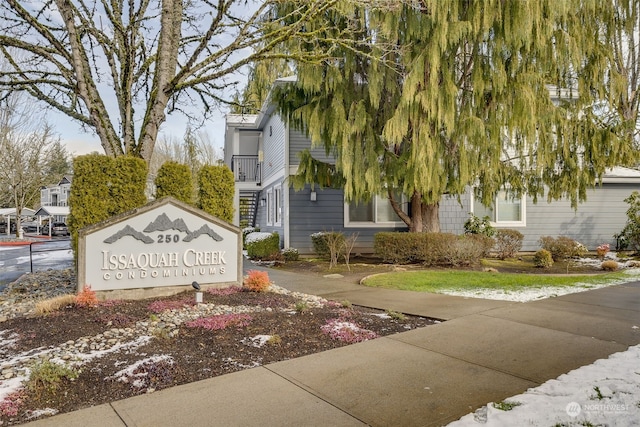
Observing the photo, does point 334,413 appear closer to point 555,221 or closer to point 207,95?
point 207,95

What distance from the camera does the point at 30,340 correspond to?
14.4 feet

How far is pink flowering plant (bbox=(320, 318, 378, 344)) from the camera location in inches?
181

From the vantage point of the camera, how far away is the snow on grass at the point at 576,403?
2.73 metres

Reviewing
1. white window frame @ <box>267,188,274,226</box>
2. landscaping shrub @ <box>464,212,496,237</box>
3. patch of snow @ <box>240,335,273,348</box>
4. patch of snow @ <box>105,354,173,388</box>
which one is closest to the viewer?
patch of snow @ <box>105,354,173,388</box>

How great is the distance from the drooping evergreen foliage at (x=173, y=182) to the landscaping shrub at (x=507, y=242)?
34.4ft

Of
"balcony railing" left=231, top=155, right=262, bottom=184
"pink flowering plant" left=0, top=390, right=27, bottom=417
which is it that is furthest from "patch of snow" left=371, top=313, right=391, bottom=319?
"balcony railing" left=231, top=155, right=262, bottom=184

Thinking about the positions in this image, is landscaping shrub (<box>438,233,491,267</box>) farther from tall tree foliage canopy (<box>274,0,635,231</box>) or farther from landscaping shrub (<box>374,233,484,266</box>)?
tall tree foliage canopy (<box>274,0,635,231</box>)

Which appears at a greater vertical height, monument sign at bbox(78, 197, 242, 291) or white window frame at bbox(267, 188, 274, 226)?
white window frame at bbox(267, 188, 274, 226)

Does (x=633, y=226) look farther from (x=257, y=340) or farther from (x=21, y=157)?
(x=21, y=157)

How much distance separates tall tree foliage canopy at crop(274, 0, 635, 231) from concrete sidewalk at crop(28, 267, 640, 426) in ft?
18.8

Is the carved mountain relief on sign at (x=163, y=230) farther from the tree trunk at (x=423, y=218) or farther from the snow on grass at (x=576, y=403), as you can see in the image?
the tree trunk at (x=423, y=218)

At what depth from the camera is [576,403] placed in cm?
294

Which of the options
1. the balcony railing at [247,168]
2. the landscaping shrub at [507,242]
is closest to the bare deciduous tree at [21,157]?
the balcony railing at [247,168]

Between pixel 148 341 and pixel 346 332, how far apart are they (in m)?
2.14
